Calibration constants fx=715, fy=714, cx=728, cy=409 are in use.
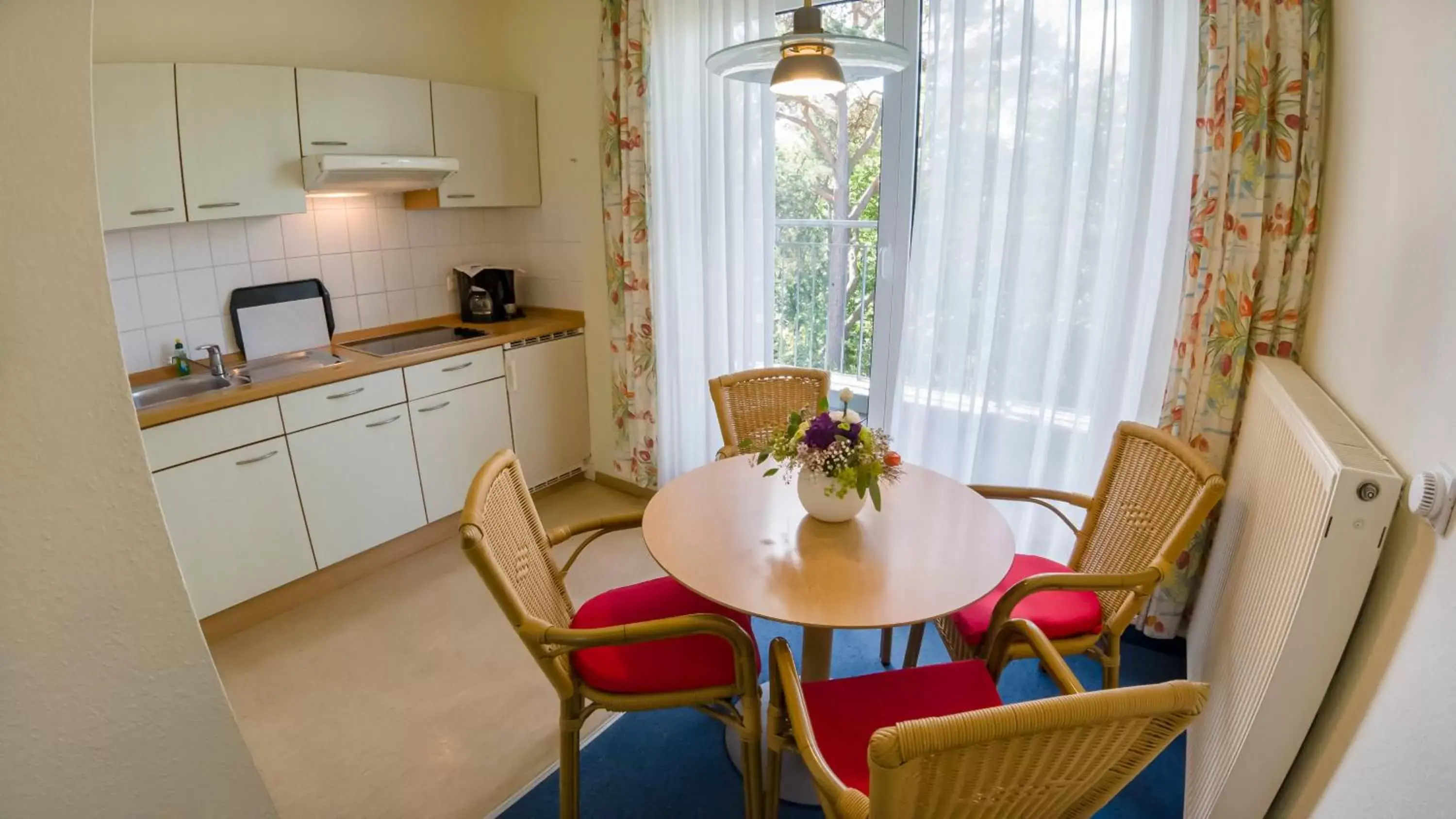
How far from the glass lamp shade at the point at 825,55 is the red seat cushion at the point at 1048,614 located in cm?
122

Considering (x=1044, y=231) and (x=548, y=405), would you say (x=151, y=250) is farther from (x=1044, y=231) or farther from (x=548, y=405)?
(x=1044, y=231)

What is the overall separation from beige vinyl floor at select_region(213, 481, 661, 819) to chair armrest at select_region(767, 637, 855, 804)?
0.88 meters

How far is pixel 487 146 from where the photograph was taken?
3.41 m

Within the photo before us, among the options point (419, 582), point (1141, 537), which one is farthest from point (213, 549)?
point (1141, 537)

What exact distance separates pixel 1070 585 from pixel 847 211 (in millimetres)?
1757

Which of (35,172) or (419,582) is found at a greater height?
(35,172)

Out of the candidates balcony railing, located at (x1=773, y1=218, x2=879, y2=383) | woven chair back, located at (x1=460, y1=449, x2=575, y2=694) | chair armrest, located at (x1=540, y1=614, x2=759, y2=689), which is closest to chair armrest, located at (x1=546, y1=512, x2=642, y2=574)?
woven chair back, located at (x1=460, y1=449, x2=575, y2=694)

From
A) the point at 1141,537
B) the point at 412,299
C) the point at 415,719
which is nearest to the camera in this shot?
the point at 1141,537

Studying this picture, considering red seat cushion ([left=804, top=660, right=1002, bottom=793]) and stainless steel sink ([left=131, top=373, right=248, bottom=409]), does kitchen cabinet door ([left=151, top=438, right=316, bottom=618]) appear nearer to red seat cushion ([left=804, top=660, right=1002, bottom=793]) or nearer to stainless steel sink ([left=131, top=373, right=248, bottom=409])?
stainless steel sink ([left=131, top=373, right=248, bottom=409])

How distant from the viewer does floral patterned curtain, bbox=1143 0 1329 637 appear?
1.86 metres

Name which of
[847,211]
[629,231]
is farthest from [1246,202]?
[629,231]

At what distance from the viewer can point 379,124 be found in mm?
3000

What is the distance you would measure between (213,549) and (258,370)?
0.75 metres

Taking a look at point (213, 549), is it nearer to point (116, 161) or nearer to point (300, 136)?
point (116, 161)
